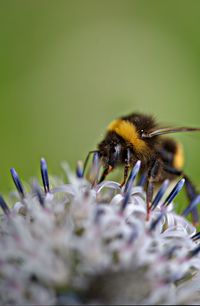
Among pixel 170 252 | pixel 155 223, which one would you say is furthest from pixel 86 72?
pixel 170 252

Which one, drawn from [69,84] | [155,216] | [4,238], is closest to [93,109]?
[69,84]

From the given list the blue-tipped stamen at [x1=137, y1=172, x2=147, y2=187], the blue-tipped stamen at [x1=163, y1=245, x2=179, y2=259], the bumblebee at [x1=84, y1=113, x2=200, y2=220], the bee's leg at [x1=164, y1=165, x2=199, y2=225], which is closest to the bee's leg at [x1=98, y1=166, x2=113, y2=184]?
the bumblebee at [x1=84, y1=113, x2=200, y2=220]

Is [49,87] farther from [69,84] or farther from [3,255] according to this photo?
[3,255]

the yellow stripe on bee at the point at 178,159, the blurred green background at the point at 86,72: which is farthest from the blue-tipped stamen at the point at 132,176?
the blurred green background at the point at 86,72

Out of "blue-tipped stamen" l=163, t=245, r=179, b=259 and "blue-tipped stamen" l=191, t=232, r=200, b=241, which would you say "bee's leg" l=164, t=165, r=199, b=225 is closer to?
"blue-tipped stamen" l=191, t=232, r=200, b=241

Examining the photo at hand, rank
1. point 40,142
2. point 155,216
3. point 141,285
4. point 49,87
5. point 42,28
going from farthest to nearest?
point 42,28 → point 49,87 → point 40,142 → point 155,216 → point 141,285

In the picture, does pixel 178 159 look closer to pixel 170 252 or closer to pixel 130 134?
pixel 130 134

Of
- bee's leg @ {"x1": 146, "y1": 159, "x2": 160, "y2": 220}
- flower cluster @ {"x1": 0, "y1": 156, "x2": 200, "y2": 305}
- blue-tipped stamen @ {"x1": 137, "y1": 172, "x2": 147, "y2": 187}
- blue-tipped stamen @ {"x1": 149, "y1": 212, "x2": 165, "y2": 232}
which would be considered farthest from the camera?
blue-tipped stamen @ {"x1": 137, "y1": 172, "x2": 147, "y2": 187}
